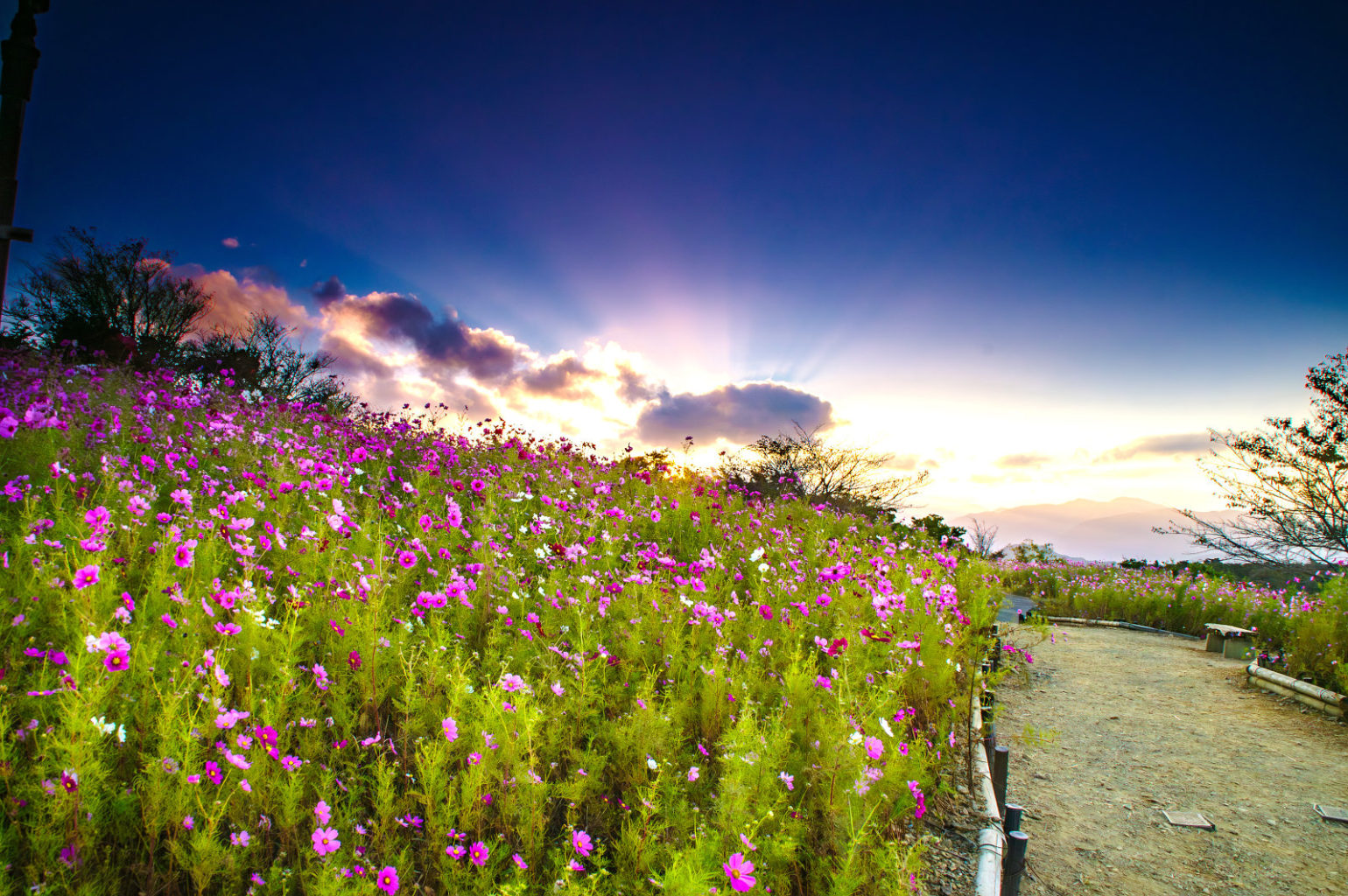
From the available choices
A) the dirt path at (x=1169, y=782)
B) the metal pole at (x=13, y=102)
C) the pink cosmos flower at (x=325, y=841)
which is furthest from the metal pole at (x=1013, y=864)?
the metal pole at (x=13, y=102)

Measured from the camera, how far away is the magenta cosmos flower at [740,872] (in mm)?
2045

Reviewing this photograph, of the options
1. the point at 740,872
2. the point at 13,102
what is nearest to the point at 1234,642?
the point at 740,872

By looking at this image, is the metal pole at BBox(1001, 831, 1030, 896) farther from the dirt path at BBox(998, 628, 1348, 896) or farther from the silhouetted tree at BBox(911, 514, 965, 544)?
the silhouetted tree at BBox(911, 514, 965, 544)

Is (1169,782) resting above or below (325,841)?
below

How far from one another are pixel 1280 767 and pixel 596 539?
21.6 feet

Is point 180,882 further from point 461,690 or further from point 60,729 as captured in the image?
point 461,690

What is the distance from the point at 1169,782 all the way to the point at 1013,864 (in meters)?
3.23

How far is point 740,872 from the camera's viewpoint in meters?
2.10

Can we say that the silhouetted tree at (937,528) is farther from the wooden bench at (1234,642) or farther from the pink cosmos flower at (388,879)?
the pink cosmos flower at (388,879)

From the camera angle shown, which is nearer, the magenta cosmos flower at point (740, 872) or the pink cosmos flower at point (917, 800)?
the magenta cosmos flower at point (740, 872)

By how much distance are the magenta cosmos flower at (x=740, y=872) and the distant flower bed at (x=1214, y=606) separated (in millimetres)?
8709

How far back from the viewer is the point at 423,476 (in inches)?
232

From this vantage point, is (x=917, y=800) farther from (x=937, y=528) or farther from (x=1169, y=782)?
(x=937, y=528)

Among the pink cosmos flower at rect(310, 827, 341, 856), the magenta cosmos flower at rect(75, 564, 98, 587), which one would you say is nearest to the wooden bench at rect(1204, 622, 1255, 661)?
the pink cosmos flower at rect(310, 827, 341, 856)
